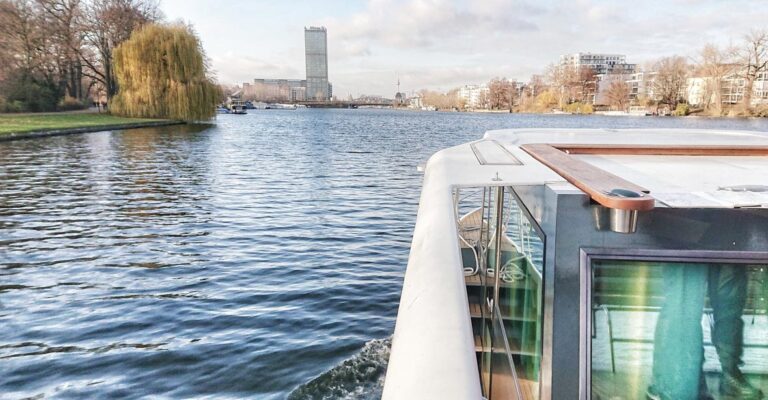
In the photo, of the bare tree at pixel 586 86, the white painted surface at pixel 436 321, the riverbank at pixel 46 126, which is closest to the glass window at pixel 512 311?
the white painted surface at pixel 436 321

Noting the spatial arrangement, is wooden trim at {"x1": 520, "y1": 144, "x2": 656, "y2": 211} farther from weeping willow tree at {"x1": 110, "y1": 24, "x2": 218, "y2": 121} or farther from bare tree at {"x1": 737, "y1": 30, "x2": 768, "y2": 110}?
bare tree at {"x1": 737, "y1": 30, "x2": 768, "y2": 110}

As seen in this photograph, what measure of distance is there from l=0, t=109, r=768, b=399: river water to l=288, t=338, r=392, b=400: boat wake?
0.02 m

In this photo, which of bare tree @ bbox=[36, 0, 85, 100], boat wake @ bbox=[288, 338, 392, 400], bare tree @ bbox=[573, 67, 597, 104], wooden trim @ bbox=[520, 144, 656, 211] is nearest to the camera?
wooden trim @ bbox=[520, 144, 656, 211]

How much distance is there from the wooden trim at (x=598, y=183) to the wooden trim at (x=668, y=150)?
905mm

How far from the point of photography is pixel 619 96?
143750mm

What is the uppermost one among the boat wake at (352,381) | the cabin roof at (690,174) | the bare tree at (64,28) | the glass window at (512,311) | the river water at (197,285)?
the bare tree at (64,28)

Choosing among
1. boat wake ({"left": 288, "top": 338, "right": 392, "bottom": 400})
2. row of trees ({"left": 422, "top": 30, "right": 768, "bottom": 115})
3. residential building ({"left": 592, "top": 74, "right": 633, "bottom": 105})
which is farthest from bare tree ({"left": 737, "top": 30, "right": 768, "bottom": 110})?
boat wake ({"left": 288, "top": 338, "right": 392, "bottom": 400})

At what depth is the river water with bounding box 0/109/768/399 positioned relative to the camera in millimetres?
6742

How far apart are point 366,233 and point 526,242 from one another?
10647 mm

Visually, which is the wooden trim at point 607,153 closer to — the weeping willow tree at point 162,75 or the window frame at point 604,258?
the window frame at point 604,258

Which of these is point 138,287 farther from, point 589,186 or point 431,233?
point 589,186

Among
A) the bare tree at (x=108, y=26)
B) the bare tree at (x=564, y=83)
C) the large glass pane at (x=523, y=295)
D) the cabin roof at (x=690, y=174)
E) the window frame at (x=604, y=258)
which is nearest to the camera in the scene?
the window frame at (x=604, y=258)

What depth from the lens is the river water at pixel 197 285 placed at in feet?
22.1

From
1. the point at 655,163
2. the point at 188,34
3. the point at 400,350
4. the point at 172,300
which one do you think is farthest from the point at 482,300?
the point at 188,34
